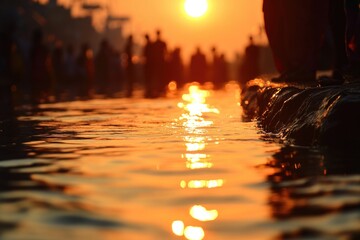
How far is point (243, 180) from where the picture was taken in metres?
3.71

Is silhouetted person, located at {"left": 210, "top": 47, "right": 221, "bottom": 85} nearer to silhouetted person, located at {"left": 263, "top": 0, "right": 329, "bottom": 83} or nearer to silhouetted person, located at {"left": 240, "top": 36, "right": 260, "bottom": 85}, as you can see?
silhouetted person, located at {"left": 240, "top": 36, "right": 260, "bottom": 85}

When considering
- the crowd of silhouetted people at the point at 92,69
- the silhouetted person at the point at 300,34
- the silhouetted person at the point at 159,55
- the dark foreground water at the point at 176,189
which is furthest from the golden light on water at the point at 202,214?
the silhouetted person at the point at 159,55

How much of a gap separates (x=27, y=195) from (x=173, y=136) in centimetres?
294

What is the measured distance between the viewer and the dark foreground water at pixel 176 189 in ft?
8.72

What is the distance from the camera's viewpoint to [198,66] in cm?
4022

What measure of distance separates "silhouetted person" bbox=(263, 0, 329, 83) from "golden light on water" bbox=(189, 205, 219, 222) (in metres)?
5.50

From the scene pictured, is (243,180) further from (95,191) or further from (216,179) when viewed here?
(95,191)

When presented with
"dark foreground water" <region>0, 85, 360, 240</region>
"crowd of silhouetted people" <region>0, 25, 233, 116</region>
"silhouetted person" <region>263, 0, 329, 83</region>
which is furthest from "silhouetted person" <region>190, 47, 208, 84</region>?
"dark foreground water" <region>0, 85, 360, 240</region>

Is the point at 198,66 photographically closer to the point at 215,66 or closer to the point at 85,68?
the point at 215,66

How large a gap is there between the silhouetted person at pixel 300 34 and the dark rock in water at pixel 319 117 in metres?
1.73

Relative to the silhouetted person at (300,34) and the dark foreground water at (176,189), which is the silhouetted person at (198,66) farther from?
the dark foreground water at (176,189)

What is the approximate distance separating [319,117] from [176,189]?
1.84m

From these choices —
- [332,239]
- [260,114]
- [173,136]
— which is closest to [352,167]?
[332,239]

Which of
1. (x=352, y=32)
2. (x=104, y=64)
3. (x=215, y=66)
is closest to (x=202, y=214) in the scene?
(x=352, y=32)
